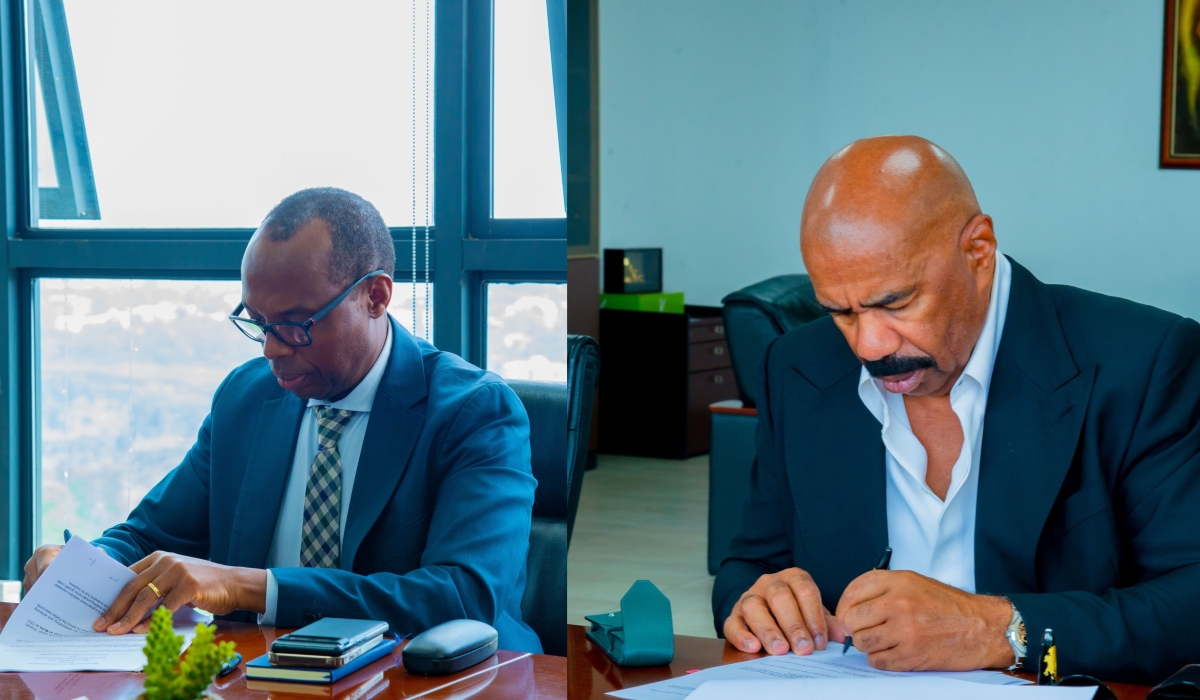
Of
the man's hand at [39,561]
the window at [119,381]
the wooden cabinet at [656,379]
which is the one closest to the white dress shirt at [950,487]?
the wooden cabinet at [656,379]

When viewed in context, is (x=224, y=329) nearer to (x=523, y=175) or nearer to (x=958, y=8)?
(x=523, y=175)

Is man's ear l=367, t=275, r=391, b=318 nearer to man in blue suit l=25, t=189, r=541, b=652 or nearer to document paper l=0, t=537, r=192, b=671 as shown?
man in blue suit l=25, t=189, r=541, b=652

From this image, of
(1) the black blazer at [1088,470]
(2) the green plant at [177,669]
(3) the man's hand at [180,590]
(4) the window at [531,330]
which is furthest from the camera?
(4) the window at [531,330]

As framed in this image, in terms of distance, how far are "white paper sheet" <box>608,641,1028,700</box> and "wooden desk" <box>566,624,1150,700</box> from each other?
2 centimetres

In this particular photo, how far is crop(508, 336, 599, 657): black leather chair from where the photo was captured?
1.49m

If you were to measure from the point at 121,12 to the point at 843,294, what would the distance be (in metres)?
1.28

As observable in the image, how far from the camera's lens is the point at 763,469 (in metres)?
1.54

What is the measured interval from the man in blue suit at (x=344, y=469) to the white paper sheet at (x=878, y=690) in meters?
0.63

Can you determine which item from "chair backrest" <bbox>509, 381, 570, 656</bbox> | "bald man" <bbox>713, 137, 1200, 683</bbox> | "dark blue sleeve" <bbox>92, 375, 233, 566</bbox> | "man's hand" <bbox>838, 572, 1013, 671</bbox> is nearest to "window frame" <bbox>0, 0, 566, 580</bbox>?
"chair backrest" <bbox>509, 381, 570, 656</bbox>

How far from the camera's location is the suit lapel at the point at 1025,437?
1337 millimetres

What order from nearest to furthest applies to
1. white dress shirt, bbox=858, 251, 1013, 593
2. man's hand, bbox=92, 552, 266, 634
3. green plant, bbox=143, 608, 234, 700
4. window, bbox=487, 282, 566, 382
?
1. green plant, bbox=143, 608, 234, 700
2. white dress shirt, bbox=858, 251, 1013, 593
3. man's hand, bbox=92, 552, 266, 634
4. window, bbox=487, 282, 566, 382

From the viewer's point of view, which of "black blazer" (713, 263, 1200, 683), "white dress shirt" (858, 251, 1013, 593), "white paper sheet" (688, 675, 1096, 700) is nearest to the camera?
"white paper sheet" (688, 675, 1096, 700)

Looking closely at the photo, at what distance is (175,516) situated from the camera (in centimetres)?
182

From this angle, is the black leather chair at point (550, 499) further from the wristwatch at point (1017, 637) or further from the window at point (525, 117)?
the wristwatch at point (1017, 637)
